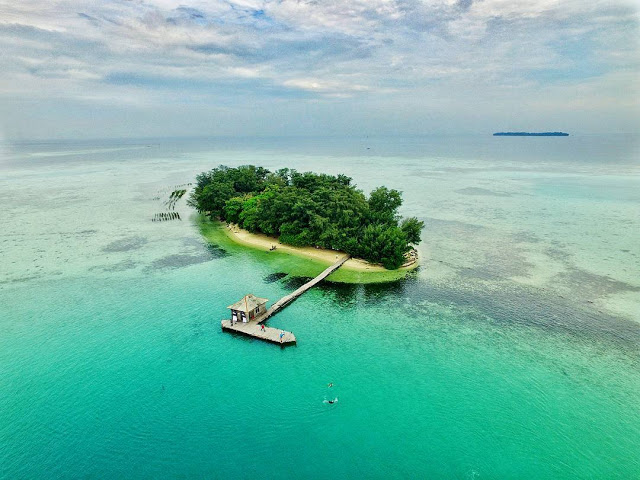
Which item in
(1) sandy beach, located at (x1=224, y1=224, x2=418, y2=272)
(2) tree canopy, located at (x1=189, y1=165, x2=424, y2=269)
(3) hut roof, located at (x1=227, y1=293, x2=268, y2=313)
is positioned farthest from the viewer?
(2) tree canopy, located at (x1=189, y1=165, x2=424, y2=269)

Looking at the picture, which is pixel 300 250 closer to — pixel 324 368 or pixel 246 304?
pixel 246 304

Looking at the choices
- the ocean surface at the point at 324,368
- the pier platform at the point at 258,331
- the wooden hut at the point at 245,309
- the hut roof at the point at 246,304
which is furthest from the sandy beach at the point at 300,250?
the pier platform at the point at 258,331

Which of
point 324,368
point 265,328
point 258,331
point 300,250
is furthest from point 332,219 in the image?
point 324,368

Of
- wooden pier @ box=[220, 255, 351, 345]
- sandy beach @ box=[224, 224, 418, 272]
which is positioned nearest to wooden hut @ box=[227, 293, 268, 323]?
wooden pier @ box=[220, 255, 351, 345]

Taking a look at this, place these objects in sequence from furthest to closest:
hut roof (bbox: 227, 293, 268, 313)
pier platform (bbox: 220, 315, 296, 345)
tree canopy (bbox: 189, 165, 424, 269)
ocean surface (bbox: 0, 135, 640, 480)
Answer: tree canopy (bbox: 189, 165, 424, 269) < hut roof (bbox: 227, 293, 268, 313) < pier platform (bbox: 220, 315, 296, 345) < ocean surface (bbox: 0, 135, 640, 480)

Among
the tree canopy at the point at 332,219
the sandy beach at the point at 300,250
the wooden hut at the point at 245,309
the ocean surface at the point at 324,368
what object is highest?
the tree canopy at the point at 332,219

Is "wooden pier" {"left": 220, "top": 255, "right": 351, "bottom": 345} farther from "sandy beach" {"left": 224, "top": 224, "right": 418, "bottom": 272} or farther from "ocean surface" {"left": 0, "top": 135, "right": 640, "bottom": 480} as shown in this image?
"sandy beach" {"left": 224, "top": 224, "right": 418, "bottom": 272}

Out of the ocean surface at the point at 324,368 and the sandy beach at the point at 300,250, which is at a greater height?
the sandy beach at the point at 300,250

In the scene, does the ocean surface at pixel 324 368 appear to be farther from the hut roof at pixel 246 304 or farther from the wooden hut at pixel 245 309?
the hut roof at pixel 246 304
